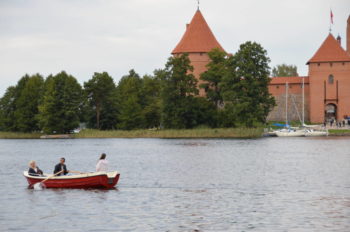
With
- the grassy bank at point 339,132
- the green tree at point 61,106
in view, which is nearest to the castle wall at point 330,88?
the grassy bank at point 339,132

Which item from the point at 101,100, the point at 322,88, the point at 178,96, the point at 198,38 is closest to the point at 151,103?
the point at 101,100

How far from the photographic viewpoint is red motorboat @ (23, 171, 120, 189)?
25.3 meters

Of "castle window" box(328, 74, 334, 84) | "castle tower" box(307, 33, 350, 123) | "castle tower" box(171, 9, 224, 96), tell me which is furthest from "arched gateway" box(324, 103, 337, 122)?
"castle tower" box(171, 9, 224, 96)

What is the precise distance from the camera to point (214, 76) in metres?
75.2

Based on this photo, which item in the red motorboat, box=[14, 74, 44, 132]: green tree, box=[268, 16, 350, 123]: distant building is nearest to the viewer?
the red motorboat

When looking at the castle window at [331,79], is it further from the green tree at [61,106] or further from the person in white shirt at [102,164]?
the person in white shirt at [102,164]

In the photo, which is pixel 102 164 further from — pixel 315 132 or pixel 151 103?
pixel 151 103

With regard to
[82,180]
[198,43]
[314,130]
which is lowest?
[82,180]

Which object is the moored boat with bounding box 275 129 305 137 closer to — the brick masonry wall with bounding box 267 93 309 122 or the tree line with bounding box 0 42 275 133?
the tree line with bounding box 0 42 275 133

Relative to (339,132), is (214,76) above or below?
above

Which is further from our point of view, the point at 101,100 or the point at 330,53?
the point at 101,100

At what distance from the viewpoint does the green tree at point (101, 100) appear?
87.1m

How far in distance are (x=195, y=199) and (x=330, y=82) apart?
201 feet

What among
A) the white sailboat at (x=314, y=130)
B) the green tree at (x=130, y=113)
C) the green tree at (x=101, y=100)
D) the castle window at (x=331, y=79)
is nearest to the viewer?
the white sailboat at (x=314, y=130)
